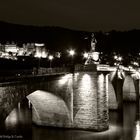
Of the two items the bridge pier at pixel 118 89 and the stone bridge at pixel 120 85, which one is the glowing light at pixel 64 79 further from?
the bridge pier at pixel 118 89

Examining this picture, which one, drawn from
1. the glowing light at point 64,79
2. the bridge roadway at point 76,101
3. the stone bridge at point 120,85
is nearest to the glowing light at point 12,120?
the bridge roadway at point 76,101

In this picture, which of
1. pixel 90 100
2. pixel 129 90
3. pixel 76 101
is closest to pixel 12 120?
pixel 76 101

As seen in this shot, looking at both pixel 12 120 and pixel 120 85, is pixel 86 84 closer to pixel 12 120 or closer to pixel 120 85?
pixel 12 120

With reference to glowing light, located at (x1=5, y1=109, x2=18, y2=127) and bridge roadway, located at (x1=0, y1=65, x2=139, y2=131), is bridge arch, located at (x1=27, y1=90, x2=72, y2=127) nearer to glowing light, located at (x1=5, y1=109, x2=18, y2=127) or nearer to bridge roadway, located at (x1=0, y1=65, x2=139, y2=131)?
bridge roadway, located at (x1=0, y1=65, x2=139, y2=131)

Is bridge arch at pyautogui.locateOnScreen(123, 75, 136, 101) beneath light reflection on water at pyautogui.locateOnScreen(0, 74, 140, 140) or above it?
above

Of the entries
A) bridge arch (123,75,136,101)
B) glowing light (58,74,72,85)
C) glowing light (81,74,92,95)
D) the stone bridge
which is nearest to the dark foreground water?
glowing light (81,74,92,95)

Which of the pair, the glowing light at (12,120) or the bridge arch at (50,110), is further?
the glowing light at (12,120)

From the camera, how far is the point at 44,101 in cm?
3550

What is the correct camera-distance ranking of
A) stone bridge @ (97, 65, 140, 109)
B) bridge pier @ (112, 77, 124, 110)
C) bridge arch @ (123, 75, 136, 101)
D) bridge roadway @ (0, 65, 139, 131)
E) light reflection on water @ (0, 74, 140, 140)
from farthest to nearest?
bridge arch @ (123, 75, 136, 101), bridge pier @ (112, 77, 124, 110), stone bridge @ (97, 65, 140, 109), bridge roadway @ (0, 65, 139, 131), light reflection on water @ (0, 74, 140, 140)

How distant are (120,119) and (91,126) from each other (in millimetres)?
9922

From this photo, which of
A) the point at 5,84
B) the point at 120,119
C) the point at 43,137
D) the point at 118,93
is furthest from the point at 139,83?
the point at 5,84

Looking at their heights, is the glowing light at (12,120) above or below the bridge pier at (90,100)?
below

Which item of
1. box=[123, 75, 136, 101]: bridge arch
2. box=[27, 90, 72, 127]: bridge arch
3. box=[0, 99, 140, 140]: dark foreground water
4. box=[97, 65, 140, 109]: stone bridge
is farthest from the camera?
box=[123, 75, 136, 101]: bridge arch

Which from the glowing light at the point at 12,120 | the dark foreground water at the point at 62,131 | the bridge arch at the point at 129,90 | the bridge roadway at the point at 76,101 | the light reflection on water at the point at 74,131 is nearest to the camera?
the dark foreground water at the point at 62,131
